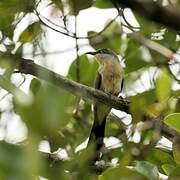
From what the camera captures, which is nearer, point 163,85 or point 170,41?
point 163,85

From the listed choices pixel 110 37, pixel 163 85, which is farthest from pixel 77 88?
pixel 110 37

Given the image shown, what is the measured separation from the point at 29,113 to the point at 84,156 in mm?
246

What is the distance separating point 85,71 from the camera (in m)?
3.57

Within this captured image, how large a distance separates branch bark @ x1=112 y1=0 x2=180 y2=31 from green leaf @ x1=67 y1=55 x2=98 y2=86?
2.89m

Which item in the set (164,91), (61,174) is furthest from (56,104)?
(164,91)

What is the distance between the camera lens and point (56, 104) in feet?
2.03

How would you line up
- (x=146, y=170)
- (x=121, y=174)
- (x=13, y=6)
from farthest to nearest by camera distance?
(x=13, y=6)
(x=146, y=170)
(x=121, y=174)

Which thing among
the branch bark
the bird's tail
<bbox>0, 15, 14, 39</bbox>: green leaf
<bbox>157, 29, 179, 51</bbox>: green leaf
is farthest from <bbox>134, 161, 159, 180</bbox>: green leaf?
<bbox>157, 29, 179, 51</bbox>: green leaf

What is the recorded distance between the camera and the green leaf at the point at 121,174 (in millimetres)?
1129

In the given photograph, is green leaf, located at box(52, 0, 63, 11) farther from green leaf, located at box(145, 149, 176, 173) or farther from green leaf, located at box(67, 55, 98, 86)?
green leaf, located at box(67, 55, 98, 86)

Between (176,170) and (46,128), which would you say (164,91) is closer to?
(176,170)

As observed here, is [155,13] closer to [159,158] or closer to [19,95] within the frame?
[19,95]

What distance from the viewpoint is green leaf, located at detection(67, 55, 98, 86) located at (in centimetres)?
346

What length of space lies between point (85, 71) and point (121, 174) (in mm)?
2467
